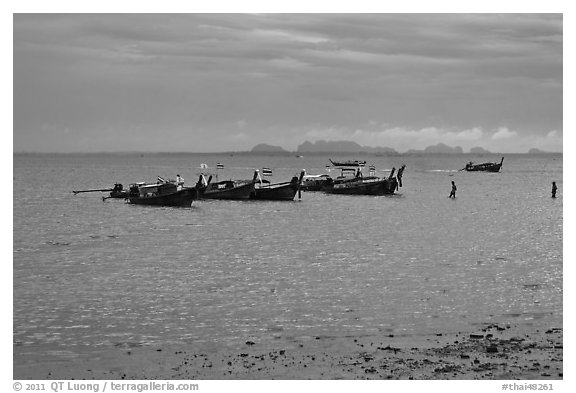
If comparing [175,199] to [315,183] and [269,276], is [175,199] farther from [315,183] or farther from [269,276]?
[269,276]

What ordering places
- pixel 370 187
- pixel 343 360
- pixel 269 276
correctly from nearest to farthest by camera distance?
pixel 343 360
pixel 269 276
pixel 370 187

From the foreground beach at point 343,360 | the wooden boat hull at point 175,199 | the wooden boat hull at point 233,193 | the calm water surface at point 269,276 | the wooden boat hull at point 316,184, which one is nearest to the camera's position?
the foreground beach at point 343,360

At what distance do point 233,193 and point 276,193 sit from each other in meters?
4.36

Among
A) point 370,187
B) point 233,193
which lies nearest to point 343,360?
point 233,193

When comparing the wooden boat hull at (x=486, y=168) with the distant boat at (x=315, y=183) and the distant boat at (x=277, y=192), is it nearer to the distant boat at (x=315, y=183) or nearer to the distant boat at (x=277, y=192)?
the distant boat at (x=315, y=183)

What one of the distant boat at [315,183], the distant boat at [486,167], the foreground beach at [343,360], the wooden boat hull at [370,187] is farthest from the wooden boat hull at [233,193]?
the distant boat at [486,167]

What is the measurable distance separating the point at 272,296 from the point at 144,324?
565 centimetres

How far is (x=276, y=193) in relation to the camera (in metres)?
80.6

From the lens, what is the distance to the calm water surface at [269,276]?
942 inches

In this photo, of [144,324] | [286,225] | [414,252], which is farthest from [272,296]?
[286,225]

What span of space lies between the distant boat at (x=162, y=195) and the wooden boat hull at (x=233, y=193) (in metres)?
6.99

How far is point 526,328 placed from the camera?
2311cm
